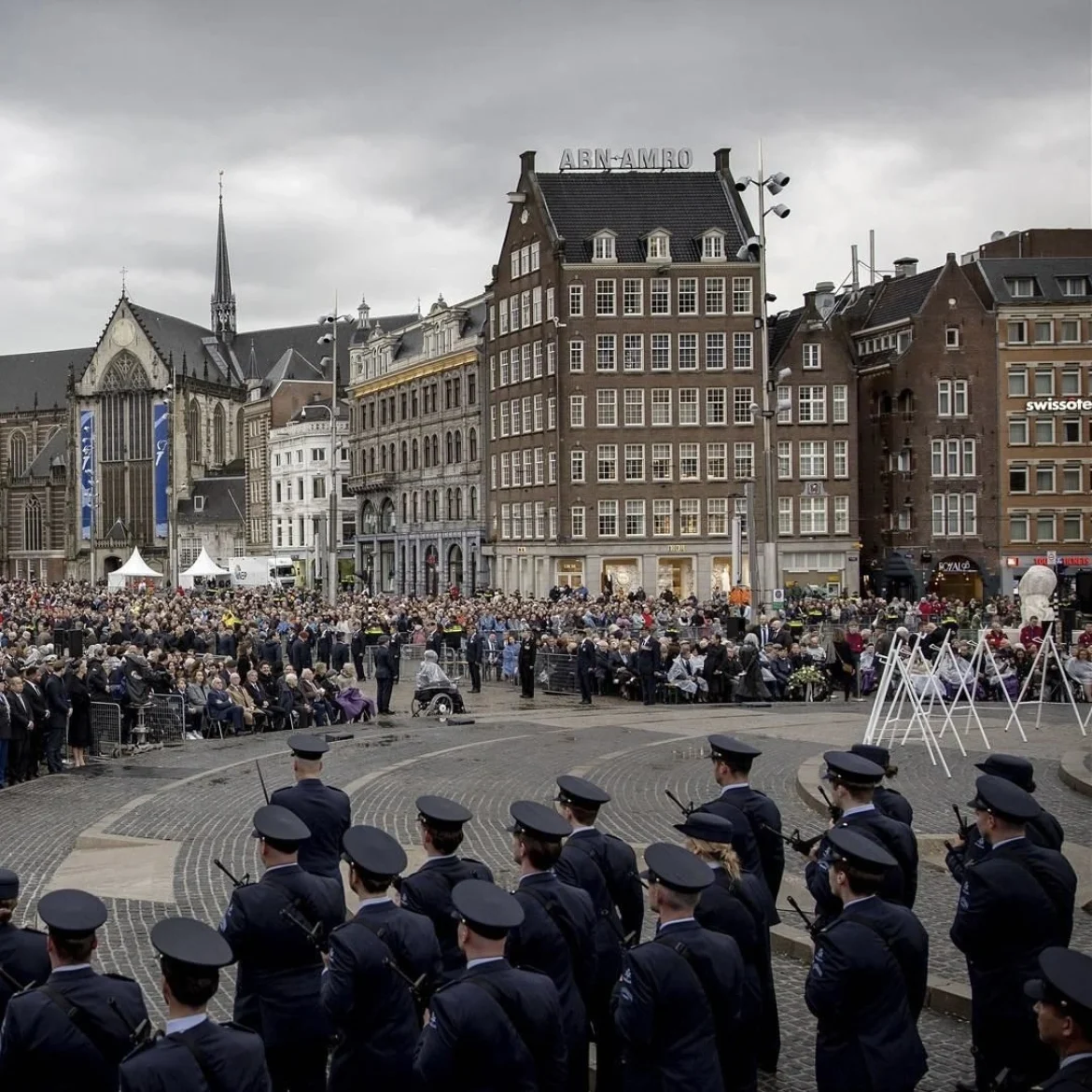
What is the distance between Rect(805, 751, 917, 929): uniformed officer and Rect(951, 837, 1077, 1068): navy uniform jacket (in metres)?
0.59

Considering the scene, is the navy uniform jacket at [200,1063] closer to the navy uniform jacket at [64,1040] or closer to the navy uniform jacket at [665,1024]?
the navy uniform jacket at [64,1040]

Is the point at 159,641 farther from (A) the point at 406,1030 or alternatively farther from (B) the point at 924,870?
(A) the point at 406,1030

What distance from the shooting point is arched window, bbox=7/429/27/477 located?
442 feet

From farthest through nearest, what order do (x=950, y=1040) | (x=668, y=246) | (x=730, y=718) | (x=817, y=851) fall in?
(x=668, y=246) → (x=730, y=718) → (x=950, y=1040) → (x=817, y=851)

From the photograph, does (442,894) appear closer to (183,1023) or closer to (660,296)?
(183,1023)

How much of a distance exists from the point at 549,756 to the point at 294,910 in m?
13.9

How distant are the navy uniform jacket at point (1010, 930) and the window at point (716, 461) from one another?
5434 cm

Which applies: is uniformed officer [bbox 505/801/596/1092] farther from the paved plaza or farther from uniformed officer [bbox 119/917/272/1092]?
A: the paved plaza

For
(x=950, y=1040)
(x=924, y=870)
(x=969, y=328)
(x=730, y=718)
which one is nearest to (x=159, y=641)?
(x=730, y=718)

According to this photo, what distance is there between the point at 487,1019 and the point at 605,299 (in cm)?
5771

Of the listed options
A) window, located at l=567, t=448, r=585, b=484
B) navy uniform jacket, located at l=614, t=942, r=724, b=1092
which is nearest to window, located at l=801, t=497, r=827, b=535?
window, located at l=567, t=448, r=585, b=484

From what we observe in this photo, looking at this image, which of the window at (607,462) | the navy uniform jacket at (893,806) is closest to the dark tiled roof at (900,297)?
the window at (607,462)

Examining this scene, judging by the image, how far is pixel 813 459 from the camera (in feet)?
200

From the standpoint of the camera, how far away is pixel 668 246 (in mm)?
60906
